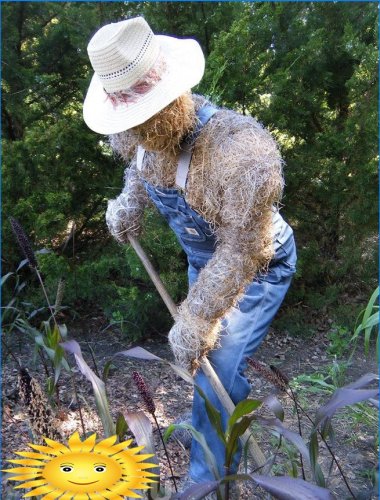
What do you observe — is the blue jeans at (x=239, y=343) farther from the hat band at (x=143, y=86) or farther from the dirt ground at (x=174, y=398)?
the hat band at (x=143, y=86)

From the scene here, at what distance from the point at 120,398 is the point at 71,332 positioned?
78cm

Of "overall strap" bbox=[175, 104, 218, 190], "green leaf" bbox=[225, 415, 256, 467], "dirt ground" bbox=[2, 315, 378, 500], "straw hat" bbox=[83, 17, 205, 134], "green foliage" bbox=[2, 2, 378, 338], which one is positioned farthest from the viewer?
"green foliage" bbox=[2, 2, 378, 338]

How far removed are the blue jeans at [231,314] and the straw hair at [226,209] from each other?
65 mm

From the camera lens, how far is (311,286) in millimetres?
3145

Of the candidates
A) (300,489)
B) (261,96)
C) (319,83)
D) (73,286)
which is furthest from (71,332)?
(300,489)

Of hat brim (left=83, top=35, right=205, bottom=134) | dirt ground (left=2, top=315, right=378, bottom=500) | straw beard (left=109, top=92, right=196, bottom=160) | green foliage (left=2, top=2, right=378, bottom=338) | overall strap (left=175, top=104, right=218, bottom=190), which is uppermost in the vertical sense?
hat brim (left=83, top=35, right=205, bottom=134)

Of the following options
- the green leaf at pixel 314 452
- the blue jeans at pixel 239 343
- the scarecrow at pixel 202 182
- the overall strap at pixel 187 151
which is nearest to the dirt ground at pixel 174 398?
the green leaf at pixel 314 452

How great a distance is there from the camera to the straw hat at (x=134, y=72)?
4.16 feet

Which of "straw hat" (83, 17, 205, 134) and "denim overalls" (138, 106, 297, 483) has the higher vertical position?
"straw hat" (83, 17, 205, 134)

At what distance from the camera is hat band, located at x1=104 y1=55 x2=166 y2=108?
4.27 ft

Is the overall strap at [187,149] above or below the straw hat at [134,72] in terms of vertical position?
below

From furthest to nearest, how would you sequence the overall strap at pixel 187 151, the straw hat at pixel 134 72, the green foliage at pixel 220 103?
1. the green foliage at pixel 220 103
2. the overall strap at pixel 187 151
3. the straw hat at pixel 134 72

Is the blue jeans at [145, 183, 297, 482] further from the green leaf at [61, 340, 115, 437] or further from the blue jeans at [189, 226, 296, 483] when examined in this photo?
the green leaf at [61, 340, 115, 437]

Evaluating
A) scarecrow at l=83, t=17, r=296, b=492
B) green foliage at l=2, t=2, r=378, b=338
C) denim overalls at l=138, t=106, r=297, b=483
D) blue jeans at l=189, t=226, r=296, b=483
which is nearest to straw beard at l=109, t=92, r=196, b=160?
scarecrow at l=83, t=17, r=296, b=492
